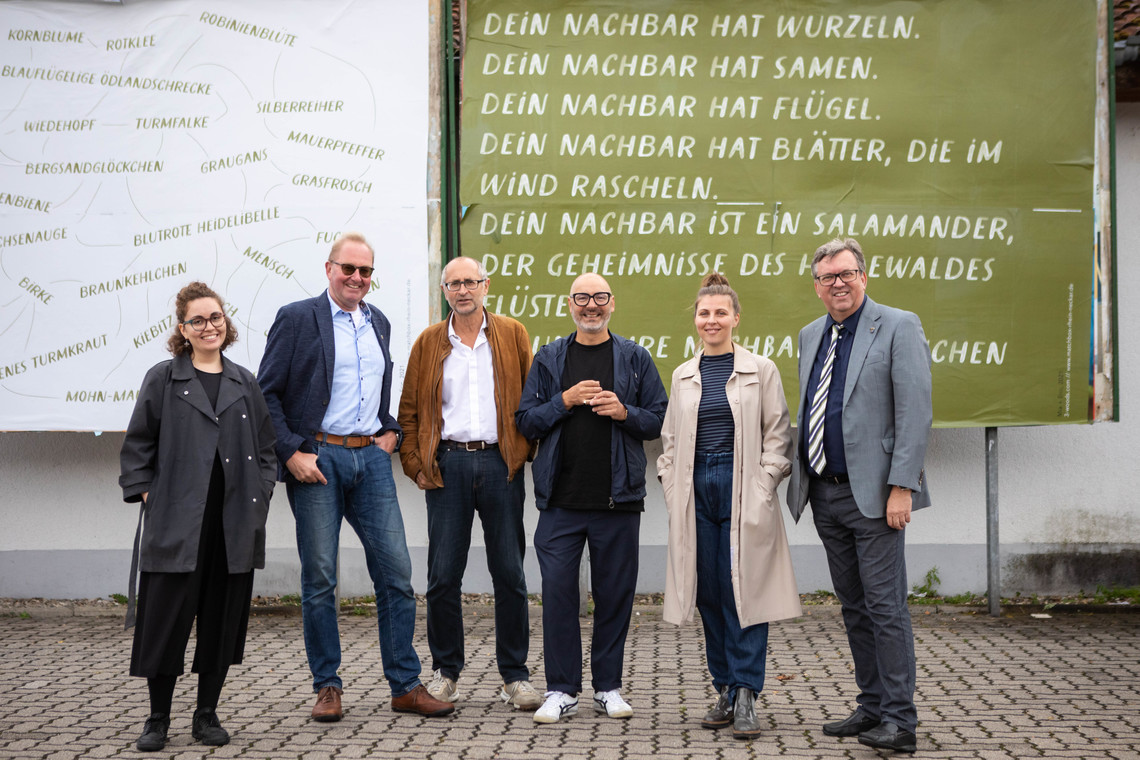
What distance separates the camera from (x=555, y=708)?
15.7 ft

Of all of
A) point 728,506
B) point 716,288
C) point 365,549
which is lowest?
point 365,549

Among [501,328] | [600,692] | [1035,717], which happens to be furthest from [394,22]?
[1035,717]

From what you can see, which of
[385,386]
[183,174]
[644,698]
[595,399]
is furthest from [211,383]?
[183,174]

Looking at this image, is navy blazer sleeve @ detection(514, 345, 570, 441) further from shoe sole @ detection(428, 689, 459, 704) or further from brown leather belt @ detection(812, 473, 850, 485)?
shoe sole @ detection(428, 689, 459, 704)

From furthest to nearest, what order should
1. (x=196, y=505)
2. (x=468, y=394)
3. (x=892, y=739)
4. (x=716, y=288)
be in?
(x=468, y=394), (x=716, y=288), (x=196, y=505), (x=892, y=739)

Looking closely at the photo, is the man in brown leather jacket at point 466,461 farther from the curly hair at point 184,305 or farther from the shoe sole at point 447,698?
the curly hair at point 184,305

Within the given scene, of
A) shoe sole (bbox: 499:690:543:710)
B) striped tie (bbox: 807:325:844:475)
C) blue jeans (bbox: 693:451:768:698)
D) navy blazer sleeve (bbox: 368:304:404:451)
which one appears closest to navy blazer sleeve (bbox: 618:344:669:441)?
blue jeans (bbox: 693:451:768:698)

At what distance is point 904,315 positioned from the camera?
4520 mm

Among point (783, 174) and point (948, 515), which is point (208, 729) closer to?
point (783, 174)

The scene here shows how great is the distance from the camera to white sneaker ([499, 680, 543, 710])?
499cm

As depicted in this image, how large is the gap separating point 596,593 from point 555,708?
1.76 ft

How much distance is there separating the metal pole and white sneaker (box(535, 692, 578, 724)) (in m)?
3.83

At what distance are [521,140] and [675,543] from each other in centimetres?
355

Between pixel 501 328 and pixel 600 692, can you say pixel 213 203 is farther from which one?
pixel 600 692
